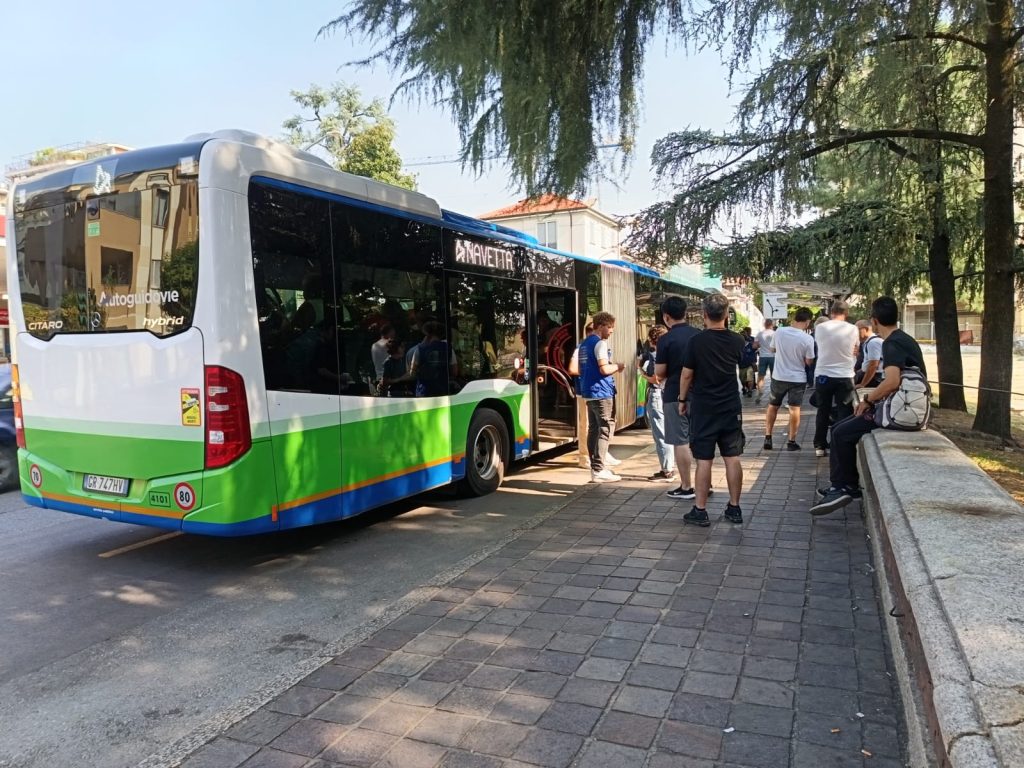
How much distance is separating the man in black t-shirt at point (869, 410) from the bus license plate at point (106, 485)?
5.42 metres

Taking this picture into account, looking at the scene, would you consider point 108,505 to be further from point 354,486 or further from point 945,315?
point 945,315

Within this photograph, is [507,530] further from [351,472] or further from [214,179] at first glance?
[214,179]

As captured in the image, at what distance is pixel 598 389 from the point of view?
7.86 metres

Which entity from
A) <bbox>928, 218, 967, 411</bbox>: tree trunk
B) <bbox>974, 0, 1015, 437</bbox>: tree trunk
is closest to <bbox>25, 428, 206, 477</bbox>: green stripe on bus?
<bbox>974, 0, 1015, 437</bbox>: tree trunk

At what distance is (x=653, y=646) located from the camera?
3.63 meters

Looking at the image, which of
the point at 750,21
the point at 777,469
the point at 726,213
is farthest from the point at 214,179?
the point at 726,213

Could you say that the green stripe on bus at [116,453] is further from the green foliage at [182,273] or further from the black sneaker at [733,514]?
the black sneaker at [733,514]

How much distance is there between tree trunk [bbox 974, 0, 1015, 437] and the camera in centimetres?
909

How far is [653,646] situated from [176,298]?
12.2 feet

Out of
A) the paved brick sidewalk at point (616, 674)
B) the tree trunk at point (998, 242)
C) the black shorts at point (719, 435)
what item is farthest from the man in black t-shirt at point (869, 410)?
the tree trunk at point (998, 242)

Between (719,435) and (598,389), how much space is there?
7.10 ft

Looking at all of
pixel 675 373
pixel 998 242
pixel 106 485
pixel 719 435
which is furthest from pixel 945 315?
pixel 106 485

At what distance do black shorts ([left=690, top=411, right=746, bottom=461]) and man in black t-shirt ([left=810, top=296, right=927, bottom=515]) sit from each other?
2.88 ft

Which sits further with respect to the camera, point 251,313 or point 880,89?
point 880,89
